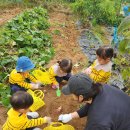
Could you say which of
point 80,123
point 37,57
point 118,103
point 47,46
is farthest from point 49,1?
point 118,103

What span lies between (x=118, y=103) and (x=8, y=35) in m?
3.77

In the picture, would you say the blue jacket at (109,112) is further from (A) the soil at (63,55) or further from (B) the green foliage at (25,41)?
(B) the green foliage at (25,41)

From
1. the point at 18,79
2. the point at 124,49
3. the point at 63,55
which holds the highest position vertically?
the point at 124,49

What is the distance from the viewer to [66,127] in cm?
386

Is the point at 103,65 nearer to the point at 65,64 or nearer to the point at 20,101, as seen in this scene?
the point at 65,64

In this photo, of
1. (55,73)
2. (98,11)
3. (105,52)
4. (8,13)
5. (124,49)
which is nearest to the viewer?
(124,49)

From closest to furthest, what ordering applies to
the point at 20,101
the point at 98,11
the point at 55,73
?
1. the point at 20,101
2. the point at 55,73
3. the point at 98,11

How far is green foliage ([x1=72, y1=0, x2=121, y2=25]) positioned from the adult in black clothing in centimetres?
540

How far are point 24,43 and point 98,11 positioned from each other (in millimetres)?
3144

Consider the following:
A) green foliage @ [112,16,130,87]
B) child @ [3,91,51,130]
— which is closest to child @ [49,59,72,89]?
green foliage @ [112,16,130,87]

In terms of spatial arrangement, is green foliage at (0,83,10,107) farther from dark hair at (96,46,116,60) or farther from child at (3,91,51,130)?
dark hair at (96,46,116,60)

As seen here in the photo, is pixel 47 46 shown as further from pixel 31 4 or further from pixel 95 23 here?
pixel 31 4

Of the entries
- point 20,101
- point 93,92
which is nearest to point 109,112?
point 93,92

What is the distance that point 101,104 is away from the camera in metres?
3.06
